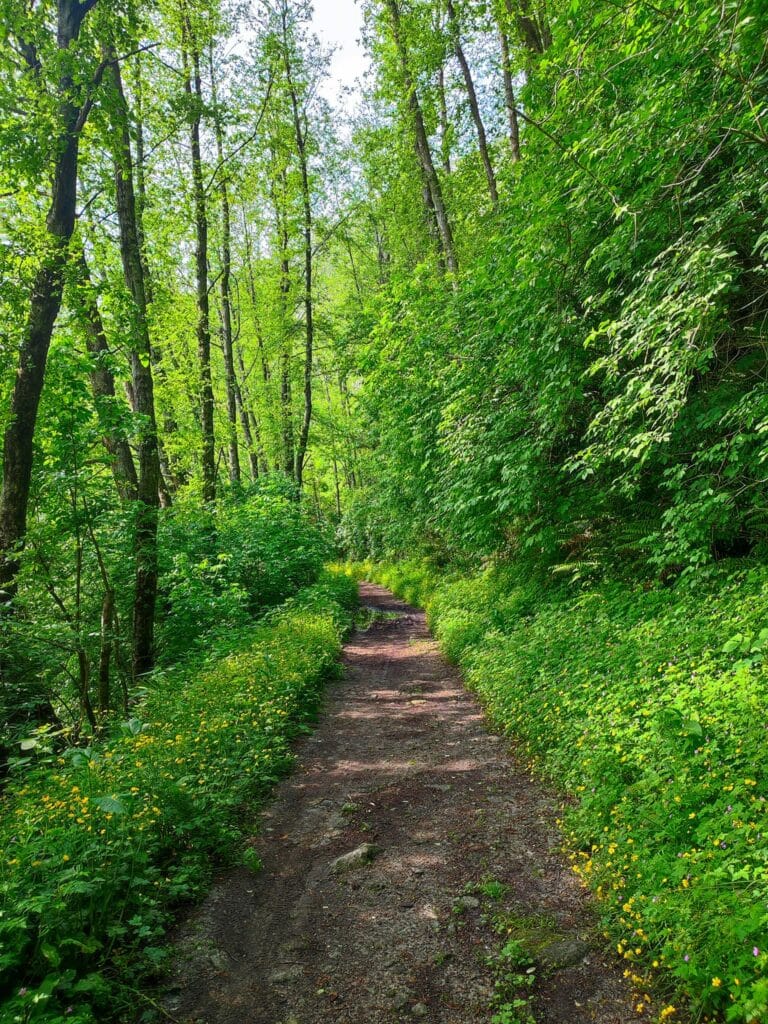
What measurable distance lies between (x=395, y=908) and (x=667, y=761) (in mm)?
2135

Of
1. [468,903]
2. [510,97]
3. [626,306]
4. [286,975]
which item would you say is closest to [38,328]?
[626,306]

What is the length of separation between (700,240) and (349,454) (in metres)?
22.7

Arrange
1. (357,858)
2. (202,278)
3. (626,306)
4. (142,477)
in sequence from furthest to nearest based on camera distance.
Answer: (202,278) → (142,477) → (626,306) → (357,858)

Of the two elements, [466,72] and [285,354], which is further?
[285,354]

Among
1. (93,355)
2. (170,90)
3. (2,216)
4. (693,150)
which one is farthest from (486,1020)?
(170,90)

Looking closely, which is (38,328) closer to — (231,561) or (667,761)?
(231,561)

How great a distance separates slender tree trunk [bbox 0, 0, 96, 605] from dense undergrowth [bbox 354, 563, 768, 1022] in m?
6.33

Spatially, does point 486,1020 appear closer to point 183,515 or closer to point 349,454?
point 183,515

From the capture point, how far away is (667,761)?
3.44 m

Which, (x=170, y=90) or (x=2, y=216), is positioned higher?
(x=170, y=90)

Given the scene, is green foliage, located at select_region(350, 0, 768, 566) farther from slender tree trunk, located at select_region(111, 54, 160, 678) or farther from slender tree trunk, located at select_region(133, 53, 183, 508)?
slender tree trunk, located at select_region(133, 53, 183, 508)

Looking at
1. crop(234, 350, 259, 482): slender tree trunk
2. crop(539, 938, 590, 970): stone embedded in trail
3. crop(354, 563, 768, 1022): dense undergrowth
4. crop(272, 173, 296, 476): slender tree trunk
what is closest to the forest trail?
crop(539, 938, 590, 970): stone embedded in trail

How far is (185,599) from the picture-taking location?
374 inches

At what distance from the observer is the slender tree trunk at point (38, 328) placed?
239 inches
